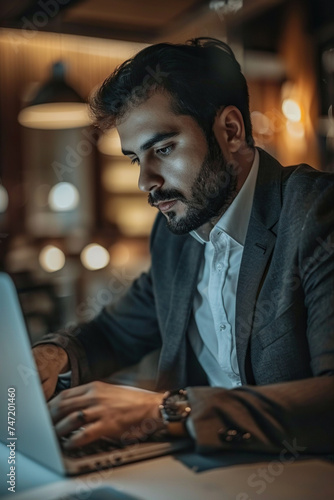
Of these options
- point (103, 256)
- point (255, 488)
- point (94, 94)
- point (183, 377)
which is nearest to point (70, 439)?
point (255, 488)

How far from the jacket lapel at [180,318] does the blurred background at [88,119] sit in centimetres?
22

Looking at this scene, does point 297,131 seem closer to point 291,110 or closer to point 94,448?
point 291,110

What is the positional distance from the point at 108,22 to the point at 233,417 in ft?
2.96

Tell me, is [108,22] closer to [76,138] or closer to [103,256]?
[103,256]

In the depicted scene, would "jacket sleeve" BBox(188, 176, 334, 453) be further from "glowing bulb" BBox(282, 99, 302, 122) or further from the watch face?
"glowing bulb" BBox(282, 99, 302, 122)

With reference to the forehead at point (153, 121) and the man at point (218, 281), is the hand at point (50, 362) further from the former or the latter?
the forehead at point (153, 121)

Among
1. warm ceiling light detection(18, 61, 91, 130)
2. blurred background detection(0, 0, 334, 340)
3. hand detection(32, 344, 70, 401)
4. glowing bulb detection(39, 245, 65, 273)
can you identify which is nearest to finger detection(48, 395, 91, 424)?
hand detection(32, 344, 70, 401)

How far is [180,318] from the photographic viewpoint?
3.05ft

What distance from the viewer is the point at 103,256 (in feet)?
10.2

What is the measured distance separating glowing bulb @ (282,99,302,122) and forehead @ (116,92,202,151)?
0.38 meters

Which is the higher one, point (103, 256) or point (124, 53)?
point (124, 53)

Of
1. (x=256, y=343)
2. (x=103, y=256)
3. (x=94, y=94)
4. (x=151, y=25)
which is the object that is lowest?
(x=103, y=256)

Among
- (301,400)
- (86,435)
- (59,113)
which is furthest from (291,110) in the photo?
(59,113)

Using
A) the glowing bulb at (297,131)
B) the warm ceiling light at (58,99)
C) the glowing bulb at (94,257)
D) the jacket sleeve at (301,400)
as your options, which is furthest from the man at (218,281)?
the glowing bulb at (94,257)
